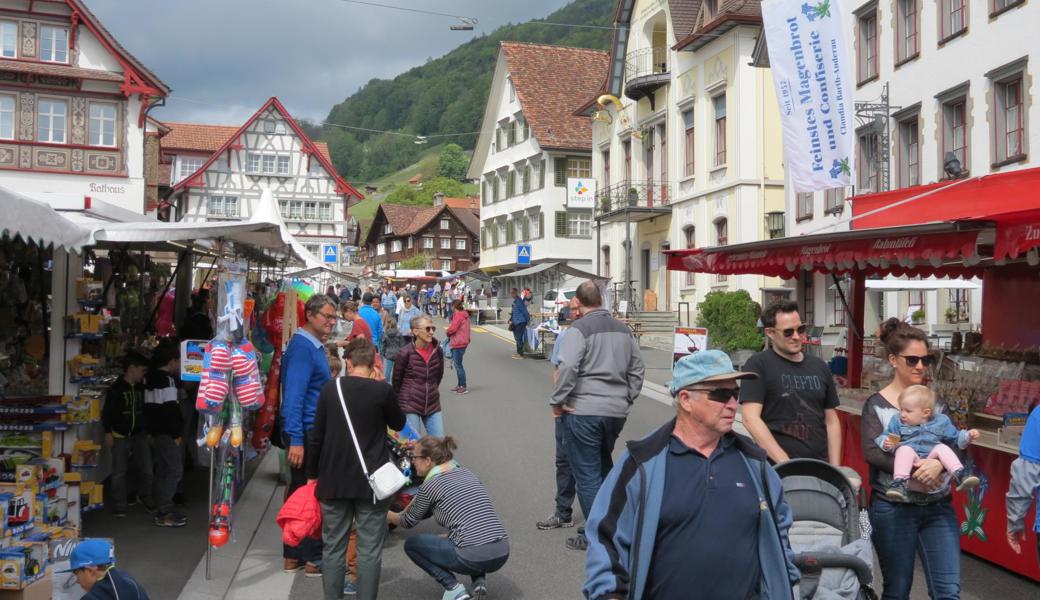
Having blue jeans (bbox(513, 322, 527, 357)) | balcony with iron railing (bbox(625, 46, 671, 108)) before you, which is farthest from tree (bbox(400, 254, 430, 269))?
blue jeans (bbox(513, 322, 527, 357))

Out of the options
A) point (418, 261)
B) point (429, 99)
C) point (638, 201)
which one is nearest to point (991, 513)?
point (638, 201)

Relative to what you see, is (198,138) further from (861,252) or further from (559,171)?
(861,252)

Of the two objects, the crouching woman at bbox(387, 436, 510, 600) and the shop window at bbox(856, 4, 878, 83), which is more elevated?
the shop window at bbox(856, 4, 878, 83)

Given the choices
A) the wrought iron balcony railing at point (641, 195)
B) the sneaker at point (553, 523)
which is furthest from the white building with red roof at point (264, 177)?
the sneaker at point (553, 523)

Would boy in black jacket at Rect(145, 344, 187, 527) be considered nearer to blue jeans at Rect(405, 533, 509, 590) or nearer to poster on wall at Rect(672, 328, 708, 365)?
blue jeans at Rect(405, 533, 509, 590)

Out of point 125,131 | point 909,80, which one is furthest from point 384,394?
point 125,131

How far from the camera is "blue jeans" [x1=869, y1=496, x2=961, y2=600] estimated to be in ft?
15.5

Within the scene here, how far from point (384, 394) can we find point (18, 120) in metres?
31.7

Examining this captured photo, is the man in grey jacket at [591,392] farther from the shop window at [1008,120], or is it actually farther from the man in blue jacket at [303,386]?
the shop window at [1008,120]

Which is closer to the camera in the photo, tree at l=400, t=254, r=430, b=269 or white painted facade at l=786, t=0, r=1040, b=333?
white painted facade at l=786, t=0, r=1040, b=333

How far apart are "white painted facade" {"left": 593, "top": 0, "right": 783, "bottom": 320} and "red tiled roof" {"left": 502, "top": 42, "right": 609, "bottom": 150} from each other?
871 centimetres

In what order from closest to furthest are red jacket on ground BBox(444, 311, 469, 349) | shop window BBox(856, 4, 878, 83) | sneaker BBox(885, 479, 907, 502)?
1. sneaker BBox(885, 479, 907, 502)
2. red jacket on ground BBox(444, 311, 469, 349)
3. shop window BBox(856, 4, 878, 83)

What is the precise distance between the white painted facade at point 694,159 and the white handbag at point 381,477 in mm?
25479

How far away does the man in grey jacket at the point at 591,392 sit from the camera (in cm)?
741
